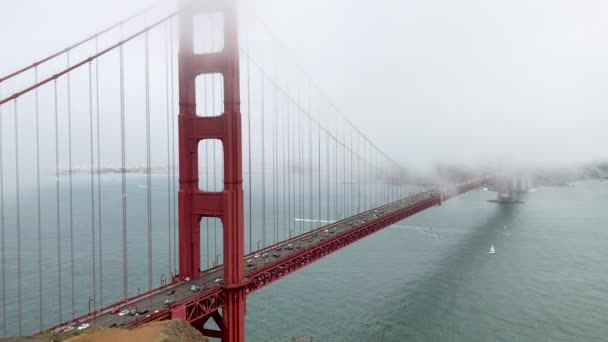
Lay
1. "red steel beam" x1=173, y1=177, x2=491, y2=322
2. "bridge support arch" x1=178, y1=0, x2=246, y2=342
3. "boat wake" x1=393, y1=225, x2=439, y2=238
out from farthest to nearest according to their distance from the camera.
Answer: "boat wake" x1=393, y1=225, x2=439, y2=238
"bridge support arch" x1=178, y1=0, x2=246, y2=342
"red steel beam" x1=173, y1=177, x2=491, y2=322

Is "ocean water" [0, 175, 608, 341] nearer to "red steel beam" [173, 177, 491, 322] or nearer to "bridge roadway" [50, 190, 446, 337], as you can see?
"bridge roadway" [50, 190, 446, 337]

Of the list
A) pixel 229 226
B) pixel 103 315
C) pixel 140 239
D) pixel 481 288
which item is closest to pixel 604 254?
pixel 481 288

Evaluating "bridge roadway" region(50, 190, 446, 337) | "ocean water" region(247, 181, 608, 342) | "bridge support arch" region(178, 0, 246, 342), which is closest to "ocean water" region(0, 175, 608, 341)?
"ocean water" region(247, 181, 608, 342)

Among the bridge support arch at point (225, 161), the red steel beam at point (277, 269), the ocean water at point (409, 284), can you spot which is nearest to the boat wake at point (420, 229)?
the ocean water at point (409, 284)

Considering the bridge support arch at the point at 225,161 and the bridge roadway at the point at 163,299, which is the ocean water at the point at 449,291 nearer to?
the bridge roadway at the point at 163,299

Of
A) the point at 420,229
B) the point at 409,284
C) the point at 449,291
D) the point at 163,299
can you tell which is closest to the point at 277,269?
the point at 163,299

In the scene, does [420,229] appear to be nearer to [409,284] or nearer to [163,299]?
[409,284]

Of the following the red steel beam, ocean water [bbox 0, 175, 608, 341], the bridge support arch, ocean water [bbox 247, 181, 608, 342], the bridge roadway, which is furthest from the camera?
ocean water [bbox 0, 175, 608, 341]
